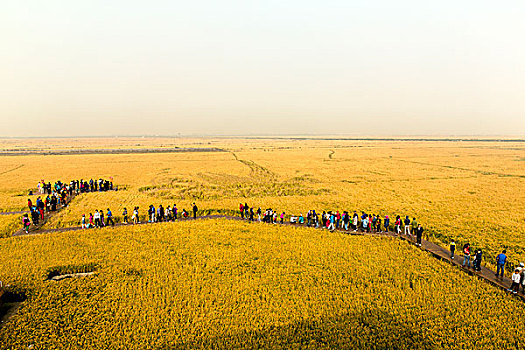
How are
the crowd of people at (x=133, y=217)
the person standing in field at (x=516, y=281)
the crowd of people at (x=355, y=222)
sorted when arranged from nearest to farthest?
the person standing in field at (x=516, y=281), the crowd of people at (x=355, y=222), the crowd of people at (x=133, y=217)

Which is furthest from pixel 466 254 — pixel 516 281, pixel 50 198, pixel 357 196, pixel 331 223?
pixel 50 198

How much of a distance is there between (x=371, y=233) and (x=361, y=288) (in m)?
7.79

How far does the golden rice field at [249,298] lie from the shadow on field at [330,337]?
37mm

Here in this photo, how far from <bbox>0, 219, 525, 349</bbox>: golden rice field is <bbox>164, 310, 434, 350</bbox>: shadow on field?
0.04m

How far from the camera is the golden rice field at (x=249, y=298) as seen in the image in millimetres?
9016

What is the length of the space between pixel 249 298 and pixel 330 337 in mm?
3611

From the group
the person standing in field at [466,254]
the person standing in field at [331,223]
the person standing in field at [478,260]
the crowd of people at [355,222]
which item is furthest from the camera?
the person standing in field at [331,223]

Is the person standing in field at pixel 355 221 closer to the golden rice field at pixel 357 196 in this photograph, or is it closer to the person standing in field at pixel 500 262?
the golden rice field at pixel 357 196

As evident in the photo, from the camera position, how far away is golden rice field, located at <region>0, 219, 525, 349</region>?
902 cm

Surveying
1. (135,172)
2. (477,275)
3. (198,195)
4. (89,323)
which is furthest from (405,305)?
(135,172)

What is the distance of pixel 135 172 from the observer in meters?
49.8

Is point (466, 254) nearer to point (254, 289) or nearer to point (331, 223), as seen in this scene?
point (331, 223)

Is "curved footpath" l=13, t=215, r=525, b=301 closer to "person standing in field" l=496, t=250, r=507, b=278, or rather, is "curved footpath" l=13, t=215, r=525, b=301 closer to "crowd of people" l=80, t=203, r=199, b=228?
"person standing in field" l=496, t=250, r=507, b=278

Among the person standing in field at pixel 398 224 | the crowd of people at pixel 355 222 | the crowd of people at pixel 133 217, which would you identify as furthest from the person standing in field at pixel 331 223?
the crowd of people at pixel 133 217
